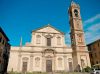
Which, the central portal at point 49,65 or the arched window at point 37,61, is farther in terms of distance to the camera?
→ the central portal at point 49,65

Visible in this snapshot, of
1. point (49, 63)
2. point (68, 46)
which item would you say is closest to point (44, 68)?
point (49, 63)

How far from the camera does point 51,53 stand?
32.4 m

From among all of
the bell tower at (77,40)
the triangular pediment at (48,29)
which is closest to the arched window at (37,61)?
the triangular pediment at (48,29)

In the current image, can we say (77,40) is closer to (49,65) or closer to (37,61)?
(49,65)

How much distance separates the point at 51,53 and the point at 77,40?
7.61 m

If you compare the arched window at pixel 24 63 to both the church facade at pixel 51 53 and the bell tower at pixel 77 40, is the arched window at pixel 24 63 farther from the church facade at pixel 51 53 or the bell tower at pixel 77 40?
the bell tower at pixel 77 40

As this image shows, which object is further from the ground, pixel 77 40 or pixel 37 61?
pixel 77 40

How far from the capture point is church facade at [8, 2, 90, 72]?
30.5m

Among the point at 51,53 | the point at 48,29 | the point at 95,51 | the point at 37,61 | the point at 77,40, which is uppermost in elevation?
the point at 48,29

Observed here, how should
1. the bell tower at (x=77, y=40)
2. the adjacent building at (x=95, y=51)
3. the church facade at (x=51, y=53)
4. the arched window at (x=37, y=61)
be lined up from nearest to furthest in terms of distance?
the church facade at (x=51, y=53) < the arched window at (x=37, y=61) < the bell tower at (x=77, y=40) < the adjacent building at (x=95, y=51)

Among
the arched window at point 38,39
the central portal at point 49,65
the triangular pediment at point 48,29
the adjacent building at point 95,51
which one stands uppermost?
the triangular pediment at point 48,29

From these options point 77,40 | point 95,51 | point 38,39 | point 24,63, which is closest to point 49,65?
point 24,63

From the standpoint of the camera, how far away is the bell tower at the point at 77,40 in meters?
31.2

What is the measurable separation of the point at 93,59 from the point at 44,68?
1680 centimetres
